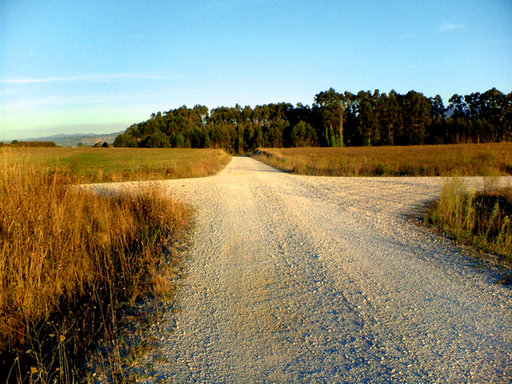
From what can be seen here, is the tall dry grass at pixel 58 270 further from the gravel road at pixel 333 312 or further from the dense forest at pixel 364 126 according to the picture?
the dense forest at pixel 364 126

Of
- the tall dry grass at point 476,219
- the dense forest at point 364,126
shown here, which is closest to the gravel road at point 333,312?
the tall dry grass at point 476,219

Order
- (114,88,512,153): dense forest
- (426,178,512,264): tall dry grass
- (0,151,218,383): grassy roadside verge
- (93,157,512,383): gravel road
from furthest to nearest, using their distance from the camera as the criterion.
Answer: (114,88,512,153): dense forest, (426,178,512,264): tall dry grass, (0,151,218,383): grassy roadside verge, (93,157,512,383): gravel road

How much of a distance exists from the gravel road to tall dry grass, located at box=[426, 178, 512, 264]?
585 mm

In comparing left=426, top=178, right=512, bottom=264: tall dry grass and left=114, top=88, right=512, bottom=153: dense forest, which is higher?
left=114, top=88, right=512, bottom=153: dense forest

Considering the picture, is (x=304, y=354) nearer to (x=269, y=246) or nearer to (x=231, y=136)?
(x=269, y=246)

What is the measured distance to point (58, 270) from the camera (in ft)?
14.9

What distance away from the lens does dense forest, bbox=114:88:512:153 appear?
87188 mm

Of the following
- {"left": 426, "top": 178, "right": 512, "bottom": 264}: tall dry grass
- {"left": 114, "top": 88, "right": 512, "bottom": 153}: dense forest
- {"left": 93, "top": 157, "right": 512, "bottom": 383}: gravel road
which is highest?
{"left": 114, "top": 88, "right": 512, "bottom": 153}: dense forest

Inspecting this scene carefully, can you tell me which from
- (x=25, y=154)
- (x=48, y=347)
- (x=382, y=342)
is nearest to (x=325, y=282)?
(x=382, y=342)

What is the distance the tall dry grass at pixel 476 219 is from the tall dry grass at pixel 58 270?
548 cm

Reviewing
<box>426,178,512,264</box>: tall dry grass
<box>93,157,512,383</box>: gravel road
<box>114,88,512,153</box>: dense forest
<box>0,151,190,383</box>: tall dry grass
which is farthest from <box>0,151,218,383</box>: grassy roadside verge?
<box>114,88,512,153</box>: dense forest

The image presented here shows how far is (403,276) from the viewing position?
192 inches

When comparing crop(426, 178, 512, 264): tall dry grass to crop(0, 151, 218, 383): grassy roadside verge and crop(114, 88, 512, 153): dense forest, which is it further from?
crop(114, 88, 512, 153): dense forest

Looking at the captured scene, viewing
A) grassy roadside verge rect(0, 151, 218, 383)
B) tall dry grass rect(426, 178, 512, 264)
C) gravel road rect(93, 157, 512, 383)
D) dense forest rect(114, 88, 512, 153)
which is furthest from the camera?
dense forest rect(114, 88, 512, 153)
